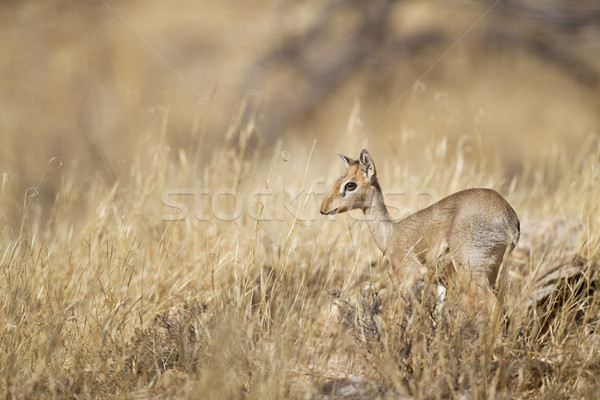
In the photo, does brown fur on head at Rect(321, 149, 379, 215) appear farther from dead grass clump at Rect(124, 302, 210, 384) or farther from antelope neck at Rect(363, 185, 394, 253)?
dead grass clump at Rect(124, 302, 210, 384)

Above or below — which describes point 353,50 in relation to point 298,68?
above

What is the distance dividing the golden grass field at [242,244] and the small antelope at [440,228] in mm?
203

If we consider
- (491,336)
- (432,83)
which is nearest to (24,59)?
(432,83)

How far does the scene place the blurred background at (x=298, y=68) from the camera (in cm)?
1300

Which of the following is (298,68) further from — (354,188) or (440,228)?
(440,228)

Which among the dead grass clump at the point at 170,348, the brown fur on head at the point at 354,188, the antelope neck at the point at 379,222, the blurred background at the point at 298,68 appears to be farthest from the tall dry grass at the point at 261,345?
the blurred background at the point at 298,68

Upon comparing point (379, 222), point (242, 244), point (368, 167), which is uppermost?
point (368, 167)

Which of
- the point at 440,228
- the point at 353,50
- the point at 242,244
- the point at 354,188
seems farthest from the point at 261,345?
the point at 353,50

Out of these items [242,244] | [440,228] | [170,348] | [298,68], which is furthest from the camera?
[298,68]

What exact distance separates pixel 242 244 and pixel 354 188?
44.7 inches

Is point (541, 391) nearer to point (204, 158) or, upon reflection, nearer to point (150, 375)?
point (150, 375)

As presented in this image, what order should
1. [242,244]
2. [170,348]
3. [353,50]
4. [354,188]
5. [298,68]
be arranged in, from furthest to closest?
[353,50], [298,68], [242,244], [354,188], [170,348]

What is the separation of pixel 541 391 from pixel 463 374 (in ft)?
1.40

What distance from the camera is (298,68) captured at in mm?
13625
